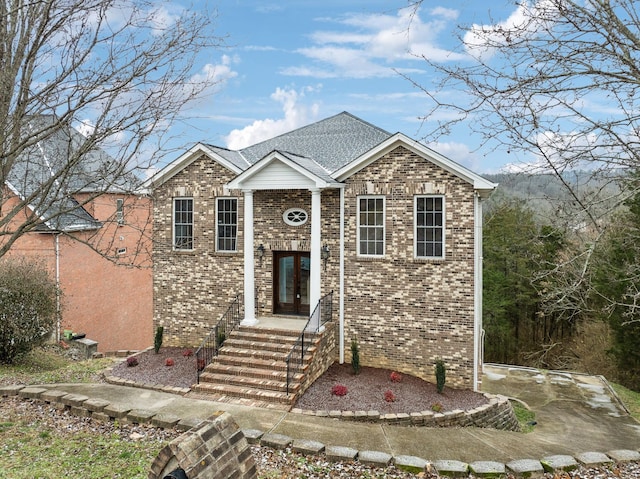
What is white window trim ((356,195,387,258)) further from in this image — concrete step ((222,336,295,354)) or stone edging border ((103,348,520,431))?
stone edging border ((103,348,520,431))

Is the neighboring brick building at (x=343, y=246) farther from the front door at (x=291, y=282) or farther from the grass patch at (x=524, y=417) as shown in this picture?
the grass patch at (x=524, y=417)

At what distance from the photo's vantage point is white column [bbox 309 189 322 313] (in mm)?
12625

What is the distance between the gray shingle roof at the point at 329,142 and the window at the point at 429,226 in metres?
3.02

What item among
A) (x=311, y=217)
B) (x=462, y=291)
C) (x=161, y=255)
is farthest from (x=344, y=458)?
(x=161, y=255)

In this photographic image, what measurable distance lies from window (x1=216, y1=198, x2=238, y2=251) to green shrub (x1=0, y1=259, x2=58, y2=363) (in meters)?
5.07

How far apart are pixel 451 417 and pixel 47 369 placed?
36.7 feet

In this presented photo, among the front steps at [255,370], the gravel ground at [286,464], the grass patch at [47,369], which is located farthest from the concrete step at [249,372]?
the gravel ground at [286,464]

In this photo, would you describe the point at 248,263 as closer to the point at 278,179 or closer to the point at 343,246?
the point at 278,179

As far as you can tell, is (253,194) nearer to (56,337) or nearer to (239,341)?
(239,341)

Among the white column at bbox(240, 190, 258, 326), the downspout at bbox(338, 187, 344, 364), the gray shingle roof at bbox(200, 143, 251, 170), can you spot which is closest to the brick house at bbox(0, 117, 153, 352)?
the gray shingle roof at bbox(200, 143, 251, 170)

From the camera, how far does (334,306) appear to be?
43.1ft

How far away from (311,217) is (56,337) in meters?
11.0

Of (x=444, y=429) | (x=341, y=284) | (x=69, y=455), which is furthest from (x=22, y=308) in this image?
(x=444, y=429)

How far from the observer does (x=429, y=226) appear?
12375 mm
